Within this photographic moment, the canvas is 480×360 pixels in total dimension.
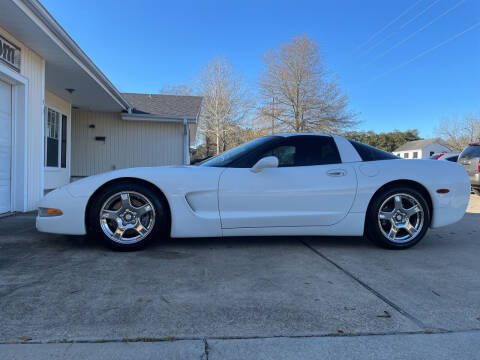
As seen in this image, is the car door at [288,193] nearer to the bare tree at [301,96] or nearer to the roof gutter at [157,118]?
the roof gutter at [157,118]

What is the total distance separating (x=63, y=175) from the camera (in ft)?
32.0

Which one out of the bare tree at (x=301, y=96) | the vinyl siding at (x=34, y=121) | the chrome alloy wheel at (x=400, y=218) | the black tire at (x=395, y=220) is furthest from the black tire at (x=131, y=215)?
the bare tree at (x=301, y=96)

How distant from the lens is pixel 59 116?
9.44 metres

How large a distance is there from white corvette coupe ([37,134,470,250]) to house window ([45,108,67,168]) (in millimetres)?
6374

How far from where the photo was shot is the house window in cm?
863

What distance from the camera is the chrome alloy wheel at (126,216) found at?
3121 millimetres

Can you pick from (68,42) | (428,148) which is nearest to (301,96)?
(68,42)

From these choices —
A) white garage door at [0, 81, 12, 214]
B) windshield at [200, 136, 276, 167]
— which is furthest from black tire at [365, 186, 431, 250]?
white garage door at [0, 81, 12, 214]

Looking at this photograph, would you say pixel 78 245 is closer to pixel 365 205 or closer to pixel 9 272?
pixel 9 272

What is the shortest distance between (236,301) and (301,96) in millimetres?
26035

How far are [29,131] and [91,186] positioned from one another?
3581mm

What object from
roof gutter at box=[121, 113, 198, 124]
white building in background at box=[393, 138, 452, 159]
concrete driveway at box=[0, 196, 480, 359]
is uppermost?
white building in background at box=[393, 138, 452, 159]

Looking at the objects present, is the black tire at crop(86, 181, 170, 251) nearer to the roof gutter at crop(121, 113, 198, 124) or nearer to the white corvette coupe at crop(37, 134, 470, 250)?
the white corvette coupe at crop(37, 134, 470, 250)

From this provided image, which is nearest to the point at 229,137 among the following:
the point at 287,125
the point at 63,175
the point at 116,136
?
the point at 287,125
